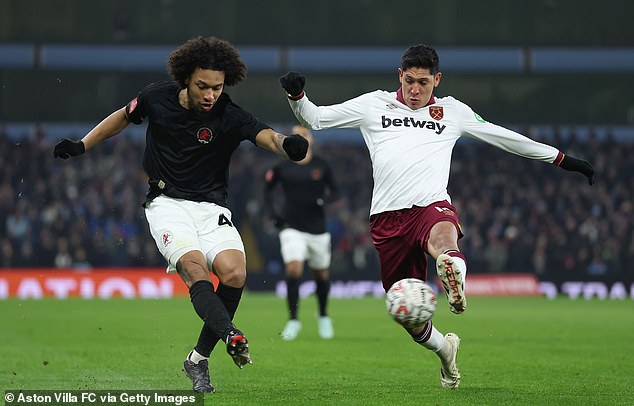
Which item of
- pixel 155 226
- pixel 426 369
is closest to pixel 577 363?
pixel 426 369

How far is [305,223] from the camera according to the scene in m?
14.9

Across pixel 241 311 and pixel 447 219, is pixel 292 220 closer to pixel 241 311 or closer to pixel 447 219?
pixel 241 311

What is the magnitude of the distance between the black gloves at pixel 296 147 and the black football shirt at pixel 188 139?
49 centimetres

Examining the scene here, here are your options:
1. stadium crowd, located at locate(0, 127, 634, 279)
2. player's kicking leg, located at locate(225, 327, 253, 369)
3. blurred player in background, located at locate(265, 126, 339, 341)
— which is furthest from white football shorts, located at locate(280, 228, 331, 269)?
stadium crowd, located at locate(0, 127, 634, 279)

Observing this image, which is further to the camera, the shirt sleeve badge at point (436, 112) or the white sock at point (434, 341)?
the shirt sleeve badge at point (436, 112)

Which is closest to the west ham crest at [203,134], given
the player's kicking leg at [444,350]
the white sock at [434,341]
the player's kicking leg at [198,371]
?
the player's kicking leg at [198,371]

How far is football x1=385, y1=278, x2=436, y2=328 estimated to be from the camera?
292 inches

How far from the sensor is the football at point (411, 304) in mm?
7418

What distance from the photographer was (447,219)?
7988 millimetres

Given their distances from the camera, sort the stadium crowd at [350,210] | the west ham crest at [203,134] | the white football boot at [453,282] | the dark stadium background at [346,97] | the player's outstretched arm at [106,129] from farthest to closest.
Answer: the dark stadium background at [346,97] → the stadium crowd at [350,210] → the player's outstretched arm at [106,129] → the west ham crest at [203,134] → the white football boot at [453,282]

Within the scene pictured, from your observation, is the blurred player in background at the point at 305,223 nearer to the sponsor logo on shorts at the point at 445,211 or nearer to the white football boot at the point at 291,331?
the white football boot at the point at 291,331

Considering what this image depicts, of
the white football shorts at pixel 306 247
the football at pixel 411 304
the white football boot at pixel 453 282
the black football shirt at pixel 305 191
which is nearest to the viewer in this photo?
the white football boot at pixel 453 282

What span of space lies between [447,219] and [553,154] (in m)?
1.20

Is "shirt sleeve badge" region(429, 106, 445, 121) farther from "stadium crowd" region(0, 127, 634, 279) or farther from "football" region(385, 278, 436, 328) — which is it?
"stadium crowd" region(0, 127, 634, 279)
